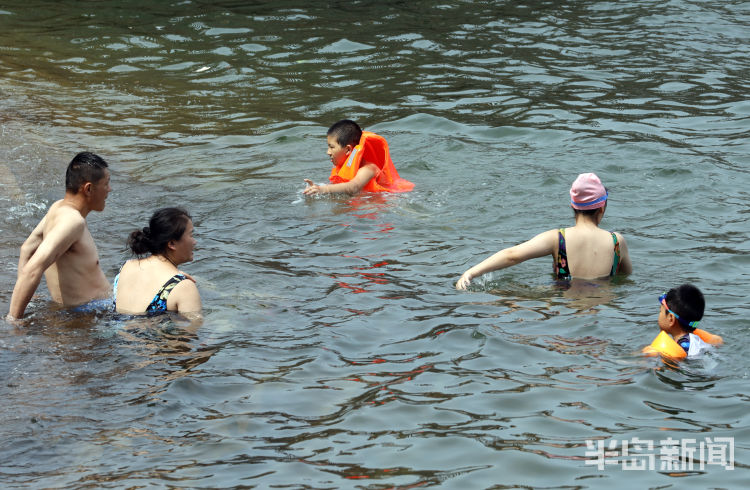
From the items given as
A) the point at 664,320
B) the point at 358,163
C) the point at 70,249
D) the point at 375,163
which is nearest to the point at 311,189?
the point at 358,163

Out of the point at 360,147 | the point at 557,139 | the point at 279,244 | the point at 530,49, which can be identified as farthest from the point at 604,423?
the point at 530,49

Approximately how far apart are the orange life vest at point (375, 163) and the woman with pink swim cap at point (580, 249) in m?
3.50

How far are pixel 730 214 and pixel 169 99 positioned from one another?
890cm

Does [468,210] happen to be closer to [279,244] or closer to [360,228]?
[360,228]

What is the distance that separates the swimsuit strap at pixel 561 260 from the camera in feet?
23.7

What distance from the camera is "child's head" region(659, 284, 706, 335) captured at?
19.3 ft

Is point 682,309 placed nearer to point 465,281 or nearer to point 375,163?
point 465,281

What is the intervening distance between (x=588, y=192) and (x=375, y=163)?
407 centimetres

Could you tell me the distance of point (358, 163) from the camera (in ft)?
34.3

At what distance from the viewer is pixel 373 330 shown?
6.66 m

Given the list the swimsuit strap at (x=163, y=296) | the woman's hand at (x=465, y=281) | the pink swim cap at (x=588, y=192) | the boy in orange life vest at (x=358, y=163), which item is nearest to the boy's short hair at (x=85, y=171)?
the swimsuit strap at (x=163, y=296)

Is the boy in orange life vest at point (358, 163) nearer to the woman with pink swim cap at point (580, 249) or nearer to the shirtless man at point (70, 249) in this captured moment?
the woman with pink swim cap at point (580, 249)

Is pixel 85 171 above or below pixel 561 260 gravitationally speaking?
above

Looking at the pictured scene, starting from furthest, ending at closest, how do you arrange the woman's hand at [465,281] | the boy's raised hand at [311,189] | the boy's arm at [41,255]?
the boy's raised hand at [311,189]
the woman's hand at [465,281]
the boy's arm at [41,255]
